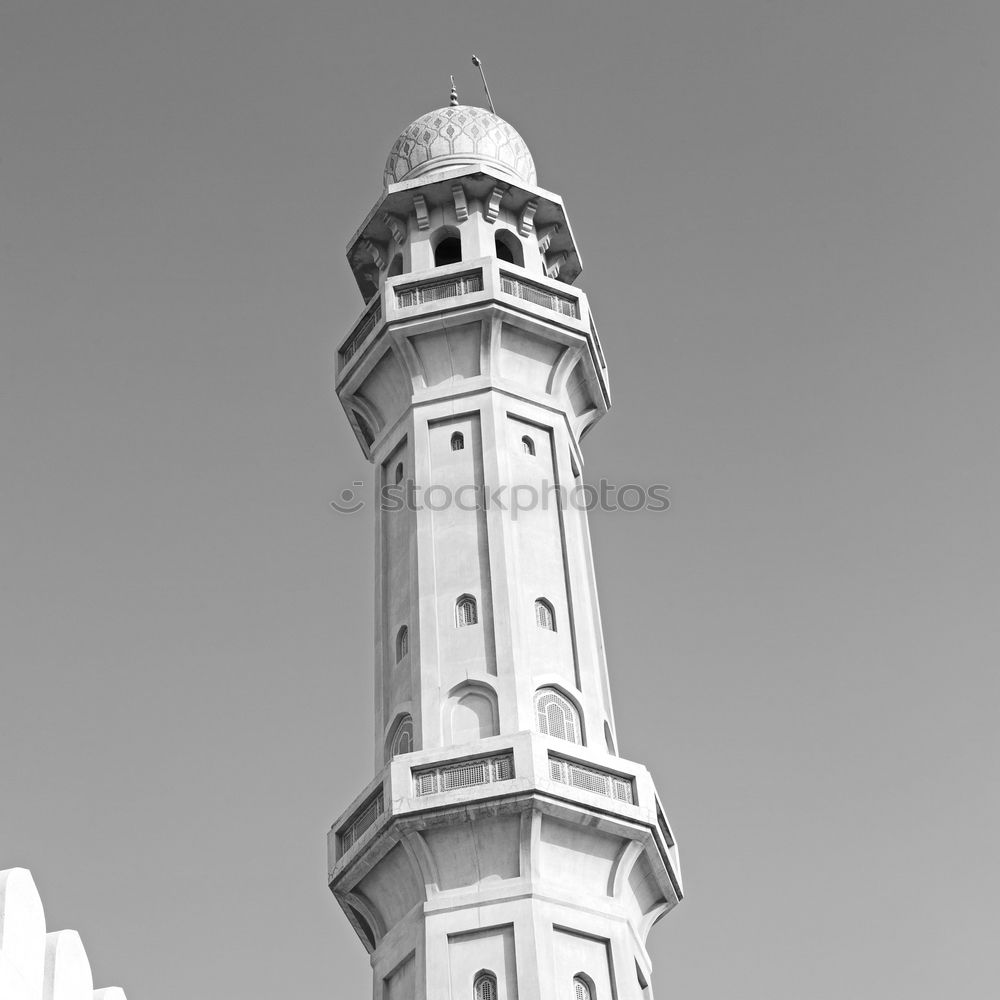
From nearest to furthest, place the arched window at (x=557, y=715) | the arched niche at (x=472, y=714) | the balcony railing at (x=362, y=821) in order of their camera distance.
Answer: the balcony railing at (x=362, y=821) → the arched niche at (x=472, y=714) → the arched window at (x=557, y=715)

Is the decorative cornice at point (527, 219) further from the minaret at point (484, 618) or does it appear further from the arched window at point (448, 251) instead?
the arched window at point (448, 251)

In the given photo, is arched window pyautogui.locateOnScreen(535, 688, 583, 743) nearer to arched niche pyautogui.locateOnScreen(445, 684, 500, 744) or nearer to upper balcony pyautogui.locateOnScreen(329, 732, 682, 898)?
arched niche pyautogui.locateOnScreen(445, 684, 500, 744)

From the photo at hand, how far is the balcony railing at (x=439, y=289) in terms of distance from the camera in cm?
3983

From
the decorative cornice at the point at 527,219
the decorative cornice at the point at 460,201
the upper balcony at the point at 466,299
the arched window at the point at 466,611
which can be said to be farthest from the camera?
the decorative cornice at the point at 527,219

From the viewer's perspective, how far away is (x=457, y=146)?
4522 cm

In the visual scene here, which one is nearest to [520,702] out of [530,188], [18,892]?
[530,188]

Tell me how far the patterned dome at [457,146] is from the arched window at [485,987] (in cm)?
2223

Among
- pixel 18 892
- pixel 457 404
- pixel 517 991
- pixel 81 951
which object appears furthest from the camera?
pixel 457 404

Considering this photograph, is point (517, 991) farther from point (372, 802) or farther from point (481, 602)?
point (481, 602)

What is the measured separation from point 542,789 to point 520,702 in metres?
2.97

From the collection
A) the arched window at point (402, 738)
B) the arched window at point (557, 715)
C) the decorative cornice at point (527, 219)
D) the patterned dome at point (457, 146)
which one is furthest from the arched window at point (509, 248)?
the arched window at point (402, 738)

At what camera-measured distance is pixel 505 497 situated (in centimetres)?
3741

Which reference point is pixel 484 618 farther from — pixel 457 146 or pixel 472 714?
pixel 457 146

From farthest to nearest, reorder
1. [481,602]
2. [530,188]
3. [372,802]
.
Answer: [530,188] → [481,602] → [372,802]
